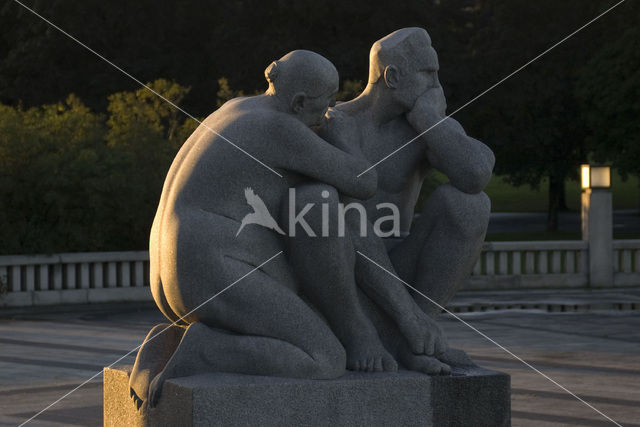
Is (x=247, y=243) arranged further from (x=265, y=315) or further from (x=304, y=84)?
(x=304, y=84)

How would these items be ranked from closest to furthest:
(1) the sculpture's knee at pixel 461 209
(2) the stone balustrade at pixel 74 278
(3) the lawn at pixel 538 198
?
(1) the sculpture's knee at pixel 461 209, (2) the stone balustrade at pixel 74 278, (3) the lawn at pixel 538 198

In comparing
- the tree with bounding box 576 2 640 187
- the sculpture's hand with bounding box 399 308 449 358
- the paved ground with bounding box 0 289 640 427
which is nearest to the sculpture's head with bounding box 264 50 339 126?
the sculpture's hand with bounding box 399 308 449 358

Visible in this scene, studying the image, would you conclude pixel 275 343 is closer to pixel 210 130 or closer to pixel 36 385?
pixel 210 130

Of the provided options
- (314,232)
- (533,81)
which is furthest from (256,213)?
(533,81)

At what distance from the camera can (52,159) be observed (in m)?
17.8

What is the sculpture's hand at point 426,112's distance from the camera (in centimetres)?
655

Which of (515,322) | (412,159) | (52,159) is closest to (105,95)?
(52,159)

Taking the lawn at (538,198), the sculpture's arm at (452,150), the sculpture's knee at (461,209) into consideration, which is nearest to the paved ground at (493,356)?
the sculpture's knee at (461,209)

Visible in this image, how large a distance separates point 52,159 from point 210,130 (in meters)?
12.1

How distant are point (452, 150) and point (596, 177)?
15.1 m

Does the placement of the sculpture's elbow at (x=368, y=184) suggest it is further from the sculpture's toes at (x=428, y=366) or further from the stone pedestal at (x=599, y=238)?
the stone pedestal at (x=599, y=238)

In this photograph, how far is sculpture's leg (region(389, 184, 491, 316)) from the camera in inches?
254

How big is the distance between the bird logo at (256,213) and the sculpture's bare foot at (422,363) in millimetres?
1011

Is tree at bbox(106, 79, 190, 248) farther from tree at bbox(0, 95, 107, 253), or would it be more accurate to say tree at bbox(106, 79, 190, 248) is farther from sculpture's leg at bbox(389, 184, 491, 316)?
sculpture's leg at bbox(389, 184, 491, 316)
